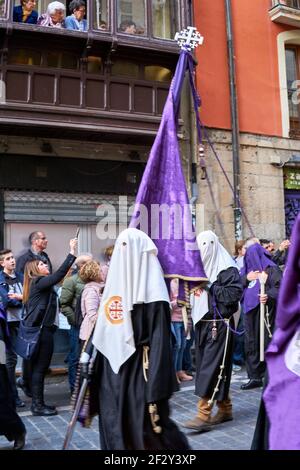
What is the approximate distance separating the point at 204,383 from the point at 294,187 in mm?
8366

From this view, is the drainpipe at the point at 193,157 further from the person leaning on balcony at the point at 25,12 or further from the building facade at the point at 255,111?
the person leaning on balcony at the point at 25,12

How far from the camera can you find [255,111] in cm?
1257

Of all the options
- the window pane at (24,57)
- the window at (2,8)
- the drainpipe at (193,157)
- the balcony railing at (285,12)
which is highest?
the balcony railing at (285,12)

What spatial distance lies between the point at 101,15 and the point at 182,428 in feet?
27.1

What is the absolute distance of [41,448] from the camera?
4941mm

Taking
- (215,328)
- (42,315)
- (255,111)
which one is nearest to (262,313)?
(215,328)

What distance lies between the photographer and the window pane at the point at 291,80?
13.3m

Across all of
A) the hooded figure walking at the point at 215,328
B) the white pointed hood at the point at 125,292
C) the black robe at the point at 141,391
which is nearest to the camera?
the black robe at the point at 141,391

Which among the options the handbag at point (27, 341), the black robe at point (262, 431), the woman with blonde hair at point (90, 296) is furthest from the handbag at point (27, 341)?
the black robe at point (262, 431)

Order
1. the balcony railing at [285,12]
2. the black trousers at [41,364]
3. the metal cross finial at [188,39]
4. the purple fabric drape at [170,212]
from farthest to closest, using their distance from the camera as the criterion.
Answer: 1. the balcony railing at [285,12]
2. the black trousers at [41,364]
3. the metal cross finial at [188,39]
4. the purple fabric drape at [170,212]

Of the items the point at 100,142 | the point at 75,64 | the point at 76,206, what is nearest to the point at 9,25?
the point at 75,64

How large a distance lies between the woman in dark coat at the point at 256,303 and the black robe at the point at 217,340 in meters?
1.61

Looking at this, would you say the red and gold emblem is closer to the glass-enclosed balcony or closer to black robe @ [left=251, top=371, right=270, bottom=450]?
black robe @ [left=251, top=371, right=270, bottom=450]

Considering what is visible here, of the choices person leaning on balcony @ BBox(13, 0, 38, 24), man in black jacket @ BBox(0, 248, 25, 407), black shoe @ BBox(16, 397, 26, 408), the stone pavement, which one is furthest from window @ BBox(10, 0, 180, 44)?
the stone pavement
